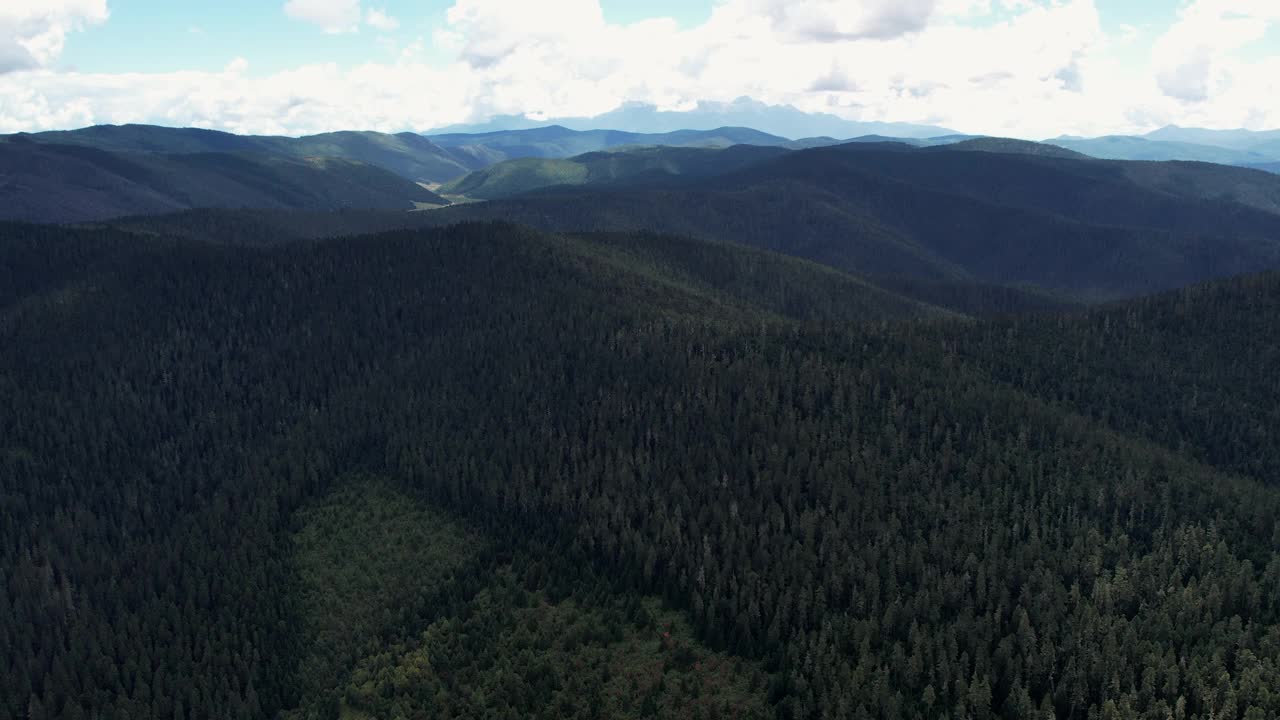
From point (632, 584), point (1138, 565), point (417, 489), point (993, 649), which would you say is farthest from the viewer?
point (417, 489)

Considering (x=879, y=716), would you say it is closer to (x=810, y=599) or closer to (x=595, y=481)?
(x=810, y=599)

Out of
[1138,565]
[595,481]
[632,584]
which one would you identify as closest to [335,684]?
[632,584]

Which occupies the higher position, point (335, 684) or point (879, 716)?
point (879, 716)

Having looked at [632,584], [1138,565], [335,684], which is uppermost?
[1138,565]

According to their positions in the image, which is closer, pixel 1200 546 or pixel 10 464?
pixel 1200 546

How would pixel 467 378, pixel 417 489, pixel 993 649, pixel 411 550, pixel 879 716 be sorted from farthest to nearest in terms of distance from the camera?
pixel 467 378
pixel 417 489
pixel 411 550
pixel 993 649
pixel 879 716

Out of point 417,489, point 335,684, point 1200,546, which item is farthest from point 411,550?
point 1200,546
